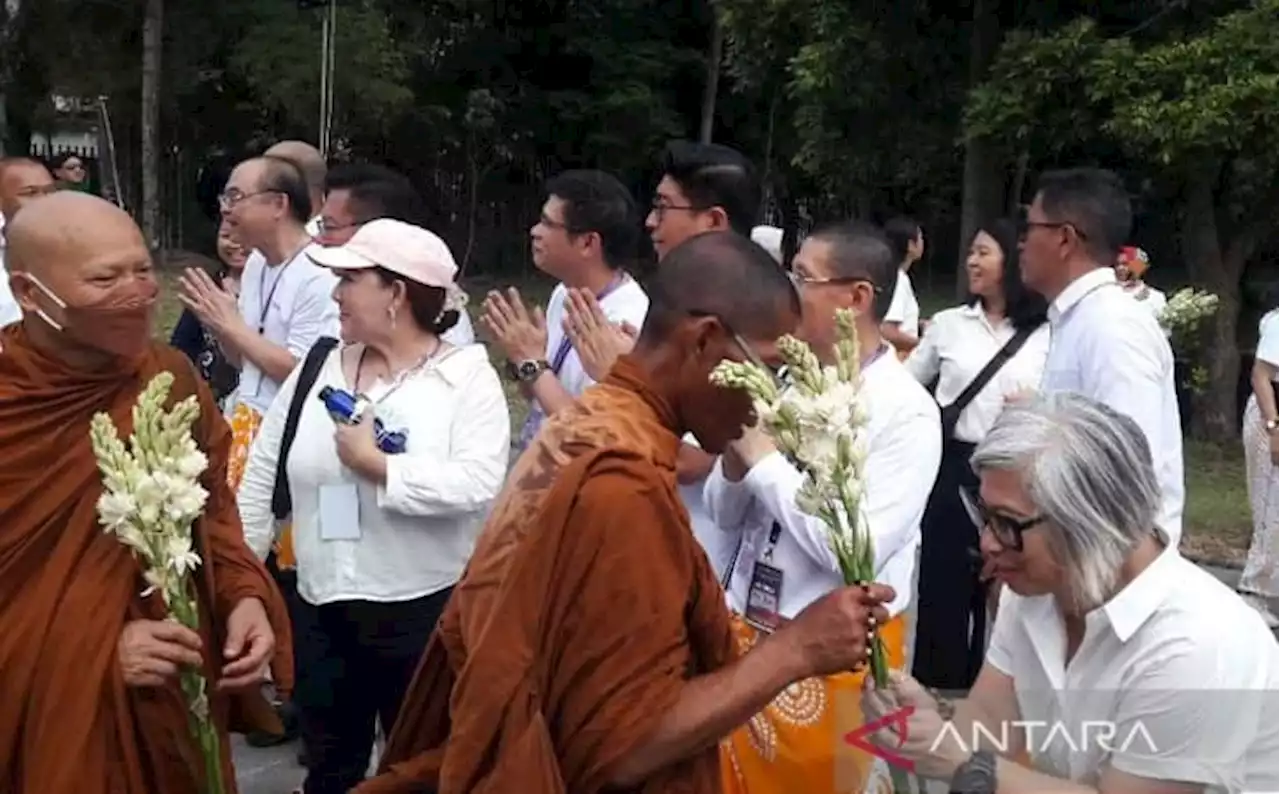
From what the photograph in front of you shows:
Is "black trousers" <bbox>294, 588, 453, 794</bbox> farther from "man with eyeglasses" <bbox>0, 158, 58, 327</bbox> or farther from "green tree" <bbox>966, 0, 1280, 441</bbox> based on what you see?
"green tree" <bbox>966, 0, 1280, 441</bbox>

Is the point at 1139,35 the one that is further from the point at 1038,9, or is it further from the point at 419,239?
the point at 419,239

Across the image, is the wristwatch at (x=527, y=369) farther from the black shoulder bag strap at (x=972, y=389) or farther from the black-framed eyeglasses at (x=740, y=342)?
the black shoulder bag strap at (x=972, y=389)

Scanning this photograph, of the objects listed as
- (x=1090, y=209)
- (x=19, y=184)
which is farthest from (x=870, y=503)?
(x=19, y=184)

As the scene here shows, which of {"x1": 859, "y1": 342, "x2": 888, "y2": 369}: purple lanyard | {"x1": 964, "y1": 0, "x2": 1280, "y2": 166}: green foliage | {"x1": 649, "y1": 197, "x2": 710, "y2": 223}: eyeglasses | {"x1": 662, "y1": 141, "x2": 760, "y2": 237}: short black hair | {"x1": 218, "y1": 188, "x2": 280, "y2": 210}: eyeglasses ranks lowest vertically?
{"x1": 859, "y1": 342, "x2": 888, "y2": 369}: purple lanyard

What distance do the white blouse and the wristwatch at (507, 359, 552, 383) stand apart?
0.19m

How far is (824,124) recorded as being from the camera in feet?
49.7

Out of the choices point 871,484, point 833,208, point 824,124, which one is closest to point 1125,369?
point 871,484

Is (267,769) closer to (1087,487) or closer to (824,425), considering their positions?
(824,425)

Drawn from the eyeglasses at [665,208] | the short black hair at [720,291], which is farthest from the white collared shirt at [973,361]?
the short black hair at [720,291]

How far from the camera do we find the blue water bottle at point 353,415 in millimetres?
3949

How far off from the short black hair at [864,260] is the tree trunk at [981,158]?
9.56 meters

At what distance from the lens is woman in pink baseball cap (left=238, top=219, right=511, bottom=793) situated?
396 centimetres

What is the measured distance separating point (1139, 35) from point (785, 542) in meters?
9.75

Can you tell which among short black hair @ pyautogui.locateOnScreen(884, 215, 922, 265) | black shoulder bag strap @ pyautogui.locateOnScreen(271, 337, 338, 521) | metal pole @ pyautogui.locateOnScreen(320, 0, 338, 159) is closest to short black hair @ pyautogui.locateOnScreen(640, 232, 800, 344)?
black shoulder bag strap @ pyautogui.locateOnScreen(271, 337, 338, 521)
